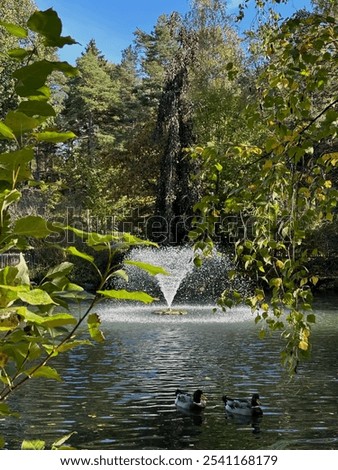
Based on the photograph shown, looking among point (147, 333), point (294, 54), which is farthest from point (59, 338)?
point (147, 333)

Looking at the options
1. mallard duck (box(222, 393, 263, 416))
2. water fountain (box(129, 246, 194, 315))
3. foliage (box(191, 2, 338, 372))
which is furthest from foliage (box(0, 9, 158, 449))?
water fountain (box(129, 246, 194, 315))

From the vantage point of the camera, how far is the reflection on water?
6.44 m

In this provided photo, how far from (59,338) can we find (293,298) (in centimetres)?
138

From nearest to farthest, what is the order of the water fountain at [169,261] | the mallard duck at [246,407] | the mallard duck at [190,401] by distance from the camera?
the mallard duck at [246,407] < the mallard duck at [190,401] < the water fountain at [169,261]

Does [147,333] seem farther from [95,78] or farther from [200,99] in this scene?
[95,78]

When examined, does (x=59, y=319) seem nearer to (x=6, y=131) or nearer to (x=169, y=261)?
(x=6, y=131)

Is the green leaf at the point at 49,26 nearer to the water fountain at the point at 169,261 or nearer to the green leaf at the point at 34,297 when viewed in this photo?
the green leaf at the point at 34,297

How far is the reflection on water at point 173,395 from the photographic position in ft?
21.1

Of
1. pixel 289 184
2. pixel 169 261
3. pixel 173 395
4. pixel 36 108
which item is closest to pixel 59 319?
pixel 36 108

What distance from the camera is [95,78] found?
47531 millimetres

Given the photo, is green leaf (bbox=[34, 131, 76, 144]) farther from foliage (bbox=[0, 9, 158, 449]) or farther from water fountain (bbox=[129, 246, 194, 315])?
water fountain (bbox=[129, 246, 194, 315])

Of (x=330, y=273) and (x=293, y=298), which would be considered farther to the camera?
(x=330, y=273)

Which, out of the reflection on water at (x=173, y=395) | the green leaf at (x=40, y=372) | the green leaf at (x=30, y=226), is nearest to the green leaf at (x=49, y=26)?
the green leaf at (x=30, y=226)

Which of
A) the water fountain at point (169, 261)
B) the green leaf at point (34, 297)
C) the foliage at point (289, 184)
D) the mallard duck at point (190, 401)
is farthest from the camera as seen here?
the water fountain at point (169, 261)
